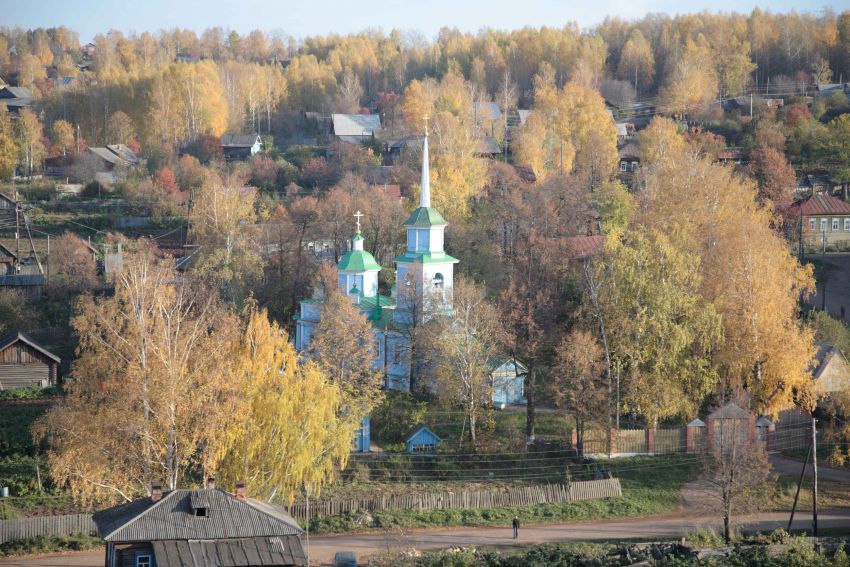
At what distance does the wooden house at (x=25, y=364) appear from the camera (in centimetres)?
4312

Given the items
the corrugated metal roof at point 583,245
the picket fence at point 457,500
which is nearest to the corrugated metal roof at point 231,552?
the picket fence at point 457,500

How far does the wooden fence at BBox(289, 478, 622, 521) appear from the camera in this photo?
109 feet

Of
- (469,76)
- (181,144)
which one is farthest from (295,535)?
(469,76)

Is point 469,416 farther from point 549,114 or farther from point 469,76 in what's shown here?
point 469,76

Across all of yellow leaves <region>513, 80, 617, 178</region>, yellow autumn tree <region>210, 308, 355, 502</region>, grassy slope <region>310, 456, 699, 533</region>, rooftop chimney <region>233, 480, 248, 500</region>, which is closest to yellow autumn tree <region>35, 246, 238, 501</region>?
yellow autumn tree <region>210, 308, 355, 502</region>

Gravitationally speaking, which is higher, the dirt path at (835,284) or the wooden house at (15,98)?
the wooden house at (15,98)

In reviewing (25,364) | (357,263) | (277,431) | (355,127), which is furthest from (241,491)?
(355,127)

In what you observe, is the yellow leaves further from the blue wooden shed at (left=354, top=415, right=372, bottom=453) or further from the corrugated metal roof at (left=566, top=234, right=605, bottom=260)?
the blue wooden shed at (left=354, top=415, right=372, bottom=453)

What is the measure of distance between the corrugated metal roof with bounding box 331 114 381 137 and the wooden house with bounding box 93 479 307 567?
62.0 m

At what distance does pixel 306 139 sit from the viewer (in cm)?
9419

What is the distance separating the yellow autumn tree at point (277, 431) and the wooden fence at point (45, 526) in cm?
368

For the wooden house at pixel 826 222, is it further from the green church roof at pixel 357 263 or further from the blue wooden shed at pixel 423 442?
the blue wooden shed at pixel 423 442

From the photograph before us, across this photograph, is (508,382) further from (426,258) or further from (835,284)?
(835,284)

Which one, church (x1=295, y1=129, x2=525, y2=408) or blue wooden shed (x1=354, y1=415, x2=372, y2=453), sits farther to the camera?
church (x1=295, y1=129, x2=525, y2=408)
